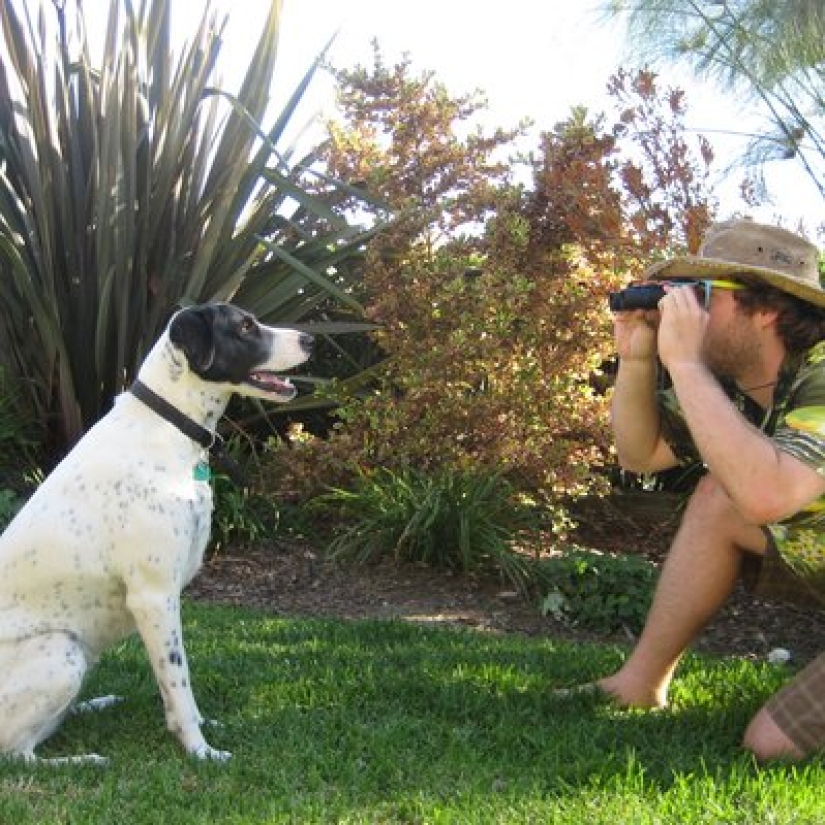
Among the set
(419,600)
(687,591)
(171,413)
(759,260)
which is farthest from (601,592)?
(171,413)

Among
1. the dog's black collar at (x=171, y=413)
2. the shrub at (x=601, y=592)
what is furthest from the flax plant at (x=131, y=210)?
the dog's black collar at (x=171, y=413)

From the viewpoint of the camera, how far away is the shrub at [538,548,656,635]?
15.6 ft

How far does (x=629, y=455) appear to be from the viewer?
146 inches

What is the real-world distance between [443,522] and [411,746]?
2.30m

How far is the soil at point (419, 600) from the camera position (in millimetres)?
4742

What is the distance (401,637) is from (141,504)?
5.09 feet

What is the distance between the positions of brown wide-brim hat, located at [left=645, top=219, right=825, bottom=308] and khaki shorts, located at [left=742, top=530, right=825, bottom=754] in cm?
67

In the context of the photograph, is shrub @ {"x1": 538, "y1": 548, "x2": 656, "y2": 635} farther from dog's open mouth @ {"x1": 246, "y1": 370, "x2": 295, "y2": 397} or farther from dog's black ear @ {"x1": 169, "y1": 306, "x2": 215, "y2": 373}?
dog's black ear @ {"x1": 169, "y1": 306, "x2": 215, "y2": 373}

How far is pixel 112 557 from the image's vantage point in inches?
120

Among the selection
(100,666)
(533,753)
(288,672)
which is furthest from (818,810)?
(100,666)

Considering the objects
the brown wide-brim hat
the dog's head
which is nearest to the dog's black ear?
the dog's head

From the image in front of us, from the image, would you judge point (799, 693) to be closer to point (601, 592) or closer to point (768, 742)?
point (768, 742)

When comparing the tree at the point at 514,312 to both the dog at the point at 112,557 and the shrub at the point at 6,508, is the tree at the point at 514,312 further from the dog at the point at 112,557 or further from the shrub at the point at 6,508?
the dog at the point at 112,557

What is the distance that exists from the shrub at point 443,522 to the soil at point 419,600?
3.1 inches
